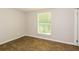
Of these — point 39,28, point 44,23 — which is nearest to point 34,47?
point 44,23

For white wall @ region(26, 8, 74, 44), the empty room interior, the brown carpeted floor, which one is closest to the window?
the empty room interior

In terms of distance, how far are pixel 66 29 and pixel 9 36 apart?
177 cm

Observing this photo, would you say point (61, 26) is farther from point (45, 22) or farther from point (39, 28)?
point (39, 28)

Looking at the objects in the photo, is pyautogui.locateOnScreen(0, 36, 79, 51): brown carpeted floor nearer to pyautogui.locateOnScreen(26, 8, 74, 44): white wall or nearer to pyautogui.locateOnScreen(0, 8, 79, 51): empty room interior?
pyautogui.locateOnScreen(0, 8, 79, 51): empty room interior

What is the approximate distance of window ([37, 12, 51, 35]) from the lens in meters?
2.82

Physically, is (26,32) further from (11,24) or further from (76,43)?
(76,43)

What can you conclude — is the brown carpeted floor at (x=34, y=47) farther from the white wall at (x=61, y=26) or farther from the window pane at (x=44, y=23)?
the window pane at (x=44, y=23)

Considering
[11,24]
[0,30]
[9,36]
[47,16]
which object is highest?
[47,16]

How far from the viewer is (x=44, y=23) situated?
111 inches

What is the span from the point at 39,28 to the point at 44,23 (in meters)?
0.46

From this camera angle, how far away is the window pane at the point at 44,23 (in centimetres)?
282
